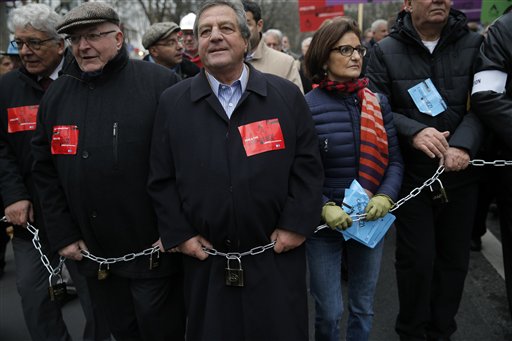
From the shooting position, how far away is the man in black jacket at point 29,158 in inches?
119

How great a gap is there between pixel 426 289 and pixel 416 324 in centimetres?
25

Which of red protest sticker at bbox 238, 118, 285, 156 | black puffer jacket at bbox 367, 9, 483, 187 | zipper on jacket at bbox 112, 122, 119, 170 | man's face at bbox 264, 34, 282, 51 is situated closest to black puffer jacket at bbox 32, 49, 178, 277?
zipper on jacket at bbox 112, 122, 119, 170

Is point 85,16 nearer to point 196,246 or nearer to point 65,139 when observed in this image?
point 65,139

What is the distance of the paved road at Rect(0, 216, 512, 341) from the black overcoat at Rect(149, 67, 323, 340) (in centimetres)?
147

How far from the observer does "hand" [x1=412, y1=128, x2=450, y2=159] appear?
2.71 meters

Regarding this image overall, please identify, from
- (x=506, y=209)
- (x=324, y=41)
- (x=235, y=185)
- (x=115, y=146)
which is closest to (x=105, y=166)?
(x=115, y=146)

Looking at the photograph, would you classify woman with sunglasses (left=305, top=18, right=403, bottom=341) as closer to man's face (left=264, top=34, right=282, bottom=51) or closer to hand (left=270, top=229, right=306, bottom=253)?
hand (left=270, top=229, right=306, bottom=253)

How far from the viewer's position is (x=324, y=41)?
269cm

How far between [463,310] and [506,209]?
1.21 metres

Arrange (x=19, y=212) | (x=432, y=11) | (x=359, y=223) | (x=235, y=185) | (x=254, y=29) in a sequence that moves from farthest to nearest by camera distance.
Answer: (x=254, y=29) → (x=19, y=212) → (x=432, y=11) → (x=359, y=223) → (x=235, y=185)

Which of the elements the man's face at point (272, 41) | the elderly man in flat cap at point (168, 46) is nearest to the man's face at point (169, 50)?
the elderly man in flat cap at point (168, 46)

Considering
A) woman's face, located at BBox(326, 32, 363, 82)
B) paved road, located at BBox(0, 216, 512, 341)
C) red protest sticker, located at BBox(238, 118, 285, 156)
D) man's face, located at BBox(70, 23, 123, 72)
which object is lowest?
paved road, located at BBox(0, 216, 512, 341)

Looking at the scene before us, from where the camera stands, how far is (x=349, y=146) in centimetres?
265

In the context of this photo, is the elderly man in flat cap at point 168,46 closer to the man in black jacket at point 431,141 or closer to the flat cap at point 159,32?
the flat cap at point 159,32
